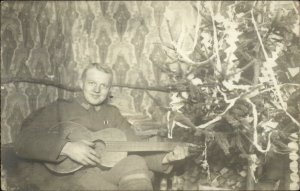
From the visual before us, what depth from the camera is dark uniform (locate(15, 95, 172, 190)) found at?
1.89m

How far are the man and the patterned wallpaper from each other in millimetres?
147

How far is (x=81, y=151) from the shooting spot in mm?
1866

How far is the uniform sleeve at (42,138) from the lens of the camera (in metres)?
1.87

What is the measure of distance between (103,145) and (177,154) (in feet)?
1.19

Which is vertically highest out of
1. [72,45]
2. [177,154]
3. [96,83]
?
[72,45]

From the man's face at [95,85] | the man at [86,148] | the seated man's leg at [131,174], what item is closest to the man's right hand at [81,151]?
the man at [86,148]

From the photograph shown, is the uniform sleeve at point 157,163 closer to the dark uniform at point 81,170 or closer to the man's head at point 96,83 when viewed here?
the dark uniform at point 81,170

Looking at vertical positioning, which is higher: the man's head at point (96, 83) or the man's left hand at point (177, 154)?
the man's head at point (96, 83)

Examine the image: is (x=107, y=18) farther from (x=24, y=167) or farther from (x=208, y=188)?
(x=208, y=188)

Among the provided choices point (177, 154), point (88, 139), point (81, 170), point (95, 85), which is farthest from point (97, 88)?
point (177, 154)

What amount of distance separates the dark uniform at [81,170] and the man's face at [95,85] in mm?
34

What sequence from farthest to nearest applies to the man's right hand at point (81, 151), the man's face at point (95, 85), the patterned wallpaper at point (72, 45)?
the patterned wallpaper at point (72, 45), the man's face at point (95, 85), the man's right hand at point (81, 151)

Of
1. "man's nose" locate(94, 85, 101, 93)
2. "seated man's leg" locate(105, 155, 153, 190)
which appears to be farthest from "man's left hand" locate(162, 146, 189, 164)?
"man's nose" locate(94, 85, 101, 93)

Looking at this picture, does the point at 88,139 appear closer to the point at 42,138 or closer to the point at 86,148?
the point at 86,148
